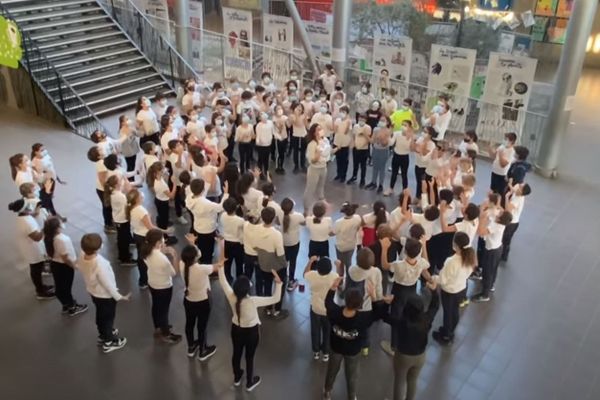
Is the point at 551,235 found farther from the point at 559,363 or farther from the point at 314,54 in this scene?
the point at 314,54

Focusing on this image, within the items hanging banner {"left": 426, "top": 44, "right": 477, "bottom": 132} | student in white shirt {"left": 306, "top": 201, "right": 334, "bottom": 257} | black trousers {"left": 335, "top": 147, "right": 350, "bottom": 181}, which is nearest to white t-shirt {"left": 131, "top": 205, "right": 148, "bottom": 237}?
student in white shirt {"left": 306, "top": 201, "right": 334, "bottom": 257}

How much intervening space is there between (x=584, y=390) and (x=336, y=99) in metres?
6.35

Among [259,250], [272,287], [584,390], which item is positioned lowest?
[584,390]

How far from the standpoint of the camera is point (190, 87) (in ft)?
34.0

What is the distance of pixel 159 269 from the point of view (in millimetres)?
5352

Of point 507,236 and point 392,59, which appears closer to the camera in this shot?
point 507,236

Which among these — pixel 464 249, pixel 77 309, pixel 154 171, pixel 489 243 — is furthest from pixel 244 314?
pixel 489 243

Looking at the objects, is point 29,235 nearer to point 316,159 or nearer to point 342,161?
point 316,159

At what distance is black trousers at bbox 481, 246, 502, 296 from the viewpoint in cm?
643

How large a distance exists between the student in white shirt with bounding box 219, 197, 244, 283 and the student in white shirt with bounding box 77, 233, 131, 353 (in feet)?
4.37

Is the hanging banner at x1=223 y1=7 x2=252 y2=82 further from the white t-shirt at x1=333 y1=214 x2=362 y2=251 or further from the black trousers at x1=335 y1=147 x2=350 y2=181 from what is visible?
the white t-shirt at x1=333 y1=214 x2=362 y2=251

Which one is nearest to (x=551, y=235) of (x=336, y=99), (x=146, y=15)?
(x=336, y=99)

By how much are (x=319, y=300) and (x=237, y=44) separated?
34.0ft

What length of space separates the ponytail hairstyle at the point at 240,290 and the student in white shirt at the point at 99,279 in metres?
1.43
